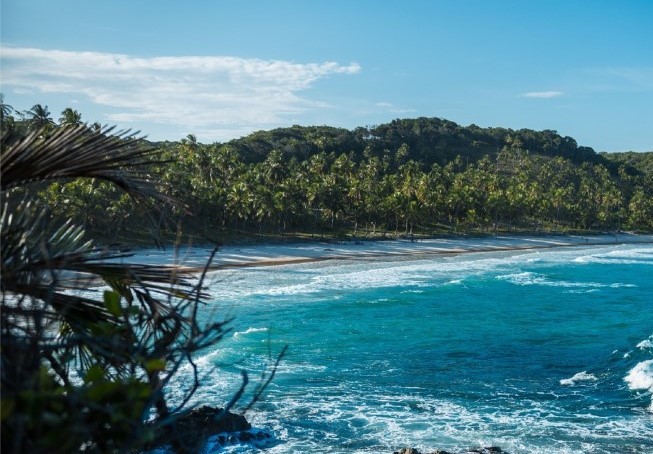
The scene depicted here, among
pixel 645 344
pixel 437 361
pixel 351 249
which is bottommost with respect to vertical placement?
pixel 437 361

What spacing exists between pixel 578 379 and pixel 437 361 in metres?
4.82

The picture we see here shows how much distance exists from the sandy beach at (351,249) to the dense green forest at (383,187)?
10.7ft

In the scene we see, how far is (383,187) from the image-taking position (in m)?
87.7

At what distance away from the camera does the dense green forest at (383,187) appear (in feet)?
226

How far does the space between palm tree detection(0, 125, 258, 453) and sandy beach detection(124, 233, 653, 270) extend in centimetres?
3905

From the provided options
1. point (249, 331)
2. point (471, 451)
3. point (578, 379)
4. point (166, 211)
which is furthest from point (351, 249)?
point (166, 211)

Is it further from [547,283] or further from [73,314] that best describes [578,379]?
[547,283]

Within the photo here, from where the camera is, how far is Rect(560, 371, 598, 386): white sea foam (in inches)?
877

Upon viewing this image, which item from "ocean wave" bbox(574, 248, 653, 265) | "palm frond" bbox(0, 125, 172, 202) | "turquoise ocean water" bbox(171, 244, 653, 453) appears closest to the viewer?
"palm frond" bbox(0, 125, 172, 202)

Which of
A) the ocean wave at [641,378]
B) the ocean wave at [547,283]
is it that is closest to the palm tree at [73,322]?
the ocean wave at [641,378]

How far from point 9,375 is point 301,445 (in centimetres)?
1451

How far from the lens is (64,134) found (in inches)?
158

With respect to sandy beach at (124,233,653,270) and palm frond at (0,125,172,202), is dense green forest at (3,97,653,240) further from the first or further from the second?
palm frond at (0,125,172,202)

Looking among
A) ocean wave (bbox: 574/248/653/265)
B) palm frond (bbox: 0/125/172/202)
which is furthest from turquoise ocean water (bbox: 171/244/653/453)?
ocean wave (bbox: 574/248/653/265)
